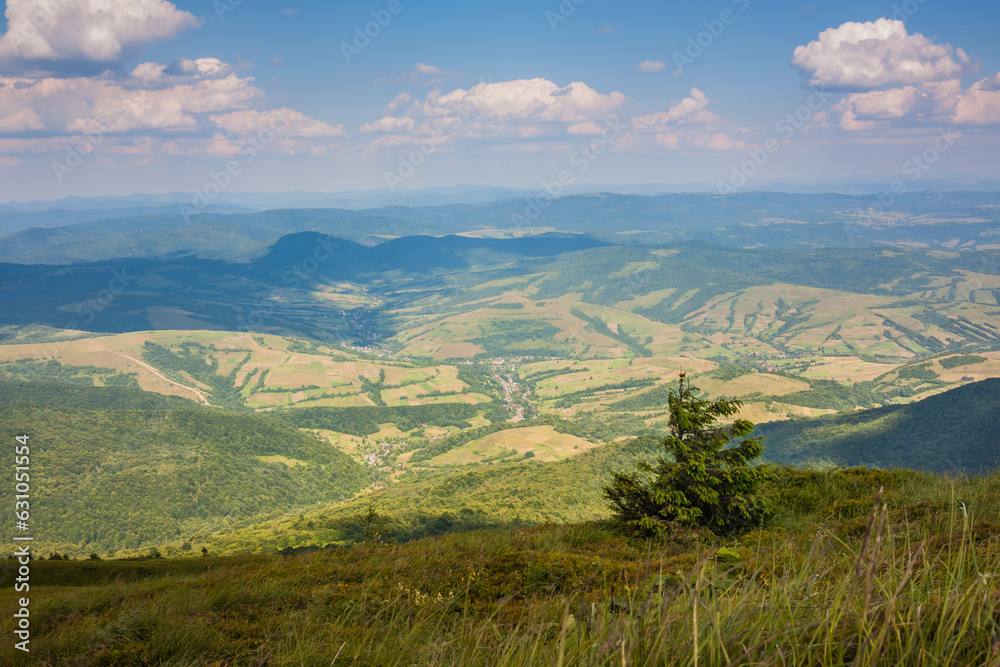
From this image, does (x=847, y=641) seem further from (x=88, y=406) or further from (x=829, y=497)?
(x=88, y=406)

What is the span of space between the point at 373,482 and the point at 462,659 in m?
143

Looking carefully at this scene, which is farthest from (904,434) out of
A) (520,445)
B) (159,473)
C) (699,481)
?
(159,473)

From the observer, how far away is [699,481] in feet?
43.8

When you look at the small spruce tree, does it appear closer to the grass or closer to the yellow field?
the grass

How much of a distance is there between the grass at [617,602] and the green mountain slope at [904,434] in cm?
8983

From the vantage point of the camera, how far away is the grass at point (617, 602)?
1740 millimetres

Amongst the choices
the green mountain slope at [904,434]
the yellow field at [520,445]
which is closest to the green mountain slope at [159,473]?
the yellow field at [520,445]

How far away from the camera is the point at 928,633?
1.73 metres

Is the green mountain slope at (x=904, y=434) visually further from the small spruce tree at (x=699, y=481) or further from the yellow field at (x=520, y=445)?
the small spruce tree at (x=699, y=481)

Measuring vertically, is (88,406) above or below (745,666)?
below

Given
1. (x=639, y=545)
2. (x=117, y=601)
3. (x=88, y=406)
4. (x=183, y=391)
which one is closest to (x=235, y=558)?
(x=117, y=601)

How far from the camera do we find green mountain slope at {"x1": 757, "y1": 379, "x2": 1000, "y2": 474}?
295 feet

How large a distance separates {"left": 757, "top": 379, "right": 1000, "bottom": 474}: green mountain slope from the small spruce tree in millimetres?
84601

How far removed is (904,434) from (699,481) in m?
118
